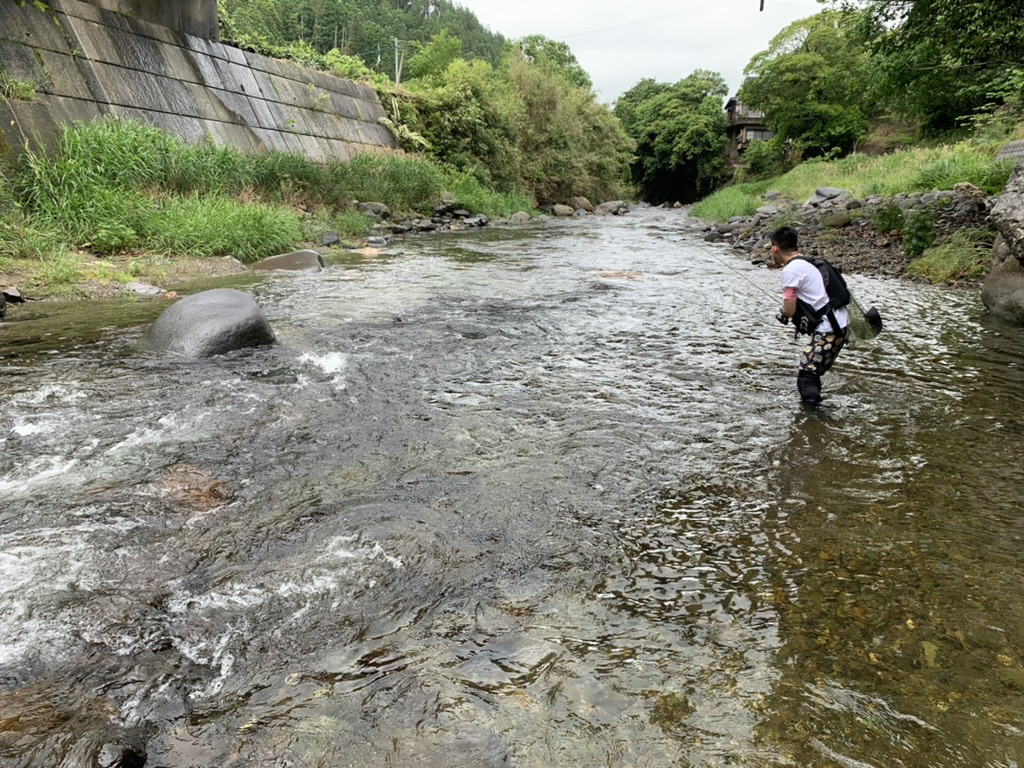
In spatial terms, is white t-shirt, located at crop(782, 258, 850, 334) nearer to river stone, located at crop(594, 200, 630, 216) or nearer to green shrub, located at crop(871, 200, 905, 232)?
green shrub, located at crop(871, 200, 905, 232)

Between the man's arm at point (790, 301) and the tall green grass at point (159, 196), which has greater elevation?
the tall green grass at point (159, 196)

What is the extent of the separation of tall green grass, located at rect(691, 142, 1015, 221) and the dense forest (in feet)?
5.78

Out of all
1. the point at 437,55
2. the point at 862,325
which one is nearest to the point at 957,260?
the point at 862,325

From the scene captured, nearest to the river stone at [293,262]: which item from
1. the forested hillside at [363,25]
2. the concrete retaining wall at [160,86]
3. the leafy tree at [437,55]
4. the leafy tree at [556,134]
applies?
the concrete retaining wall at [160,86]

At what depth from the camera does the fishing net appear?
17.6 ft

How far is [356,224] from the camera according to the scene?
1733cm

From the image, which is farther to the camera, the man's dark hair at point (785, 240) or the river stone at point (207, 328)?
the river stone at point (207, 328)

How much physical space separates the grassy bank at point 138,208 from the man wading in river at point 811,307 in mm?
9439

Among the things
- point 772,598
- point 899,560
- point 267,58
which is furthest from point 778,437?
point 267,58

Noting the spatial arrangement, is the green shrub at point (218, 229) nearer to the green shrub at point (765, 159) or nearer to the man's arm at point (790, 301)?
the man's arm at point (790, 301)

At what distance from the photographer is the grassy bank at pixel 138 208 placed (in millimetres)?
9875

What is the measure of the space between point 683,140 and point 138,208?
52.7 meters

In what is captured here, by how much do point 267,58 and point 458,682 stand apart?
23799mm

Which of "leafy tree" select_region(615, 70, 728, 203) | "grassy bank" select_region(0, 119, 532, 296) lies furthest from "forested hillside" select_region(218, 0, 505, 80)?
"grassy bank" select_region(0, 119, 532, 296)
